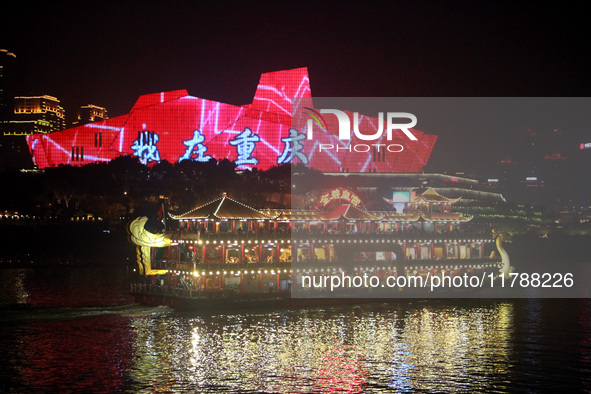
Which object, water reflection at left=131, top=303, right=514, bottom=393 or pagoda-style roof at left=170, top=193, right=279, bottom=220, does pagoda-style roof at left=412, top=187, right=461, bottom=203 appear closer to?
water reflection at left=131, top=303, right=514, bottom=393

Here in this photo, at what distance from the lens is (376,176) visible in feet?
236

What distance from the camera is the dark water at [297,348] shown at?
21.5 meters

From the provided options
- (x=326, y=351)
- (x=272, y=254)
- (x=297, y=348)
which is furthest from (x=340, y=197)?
(x=326, y=351)

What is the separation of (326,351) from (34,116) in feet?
424

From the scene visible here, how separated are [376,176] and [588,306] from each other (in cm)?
3539

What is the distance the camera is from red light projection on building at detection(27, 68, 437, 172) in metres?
65.1

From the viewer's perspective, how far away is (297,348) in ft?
84.0

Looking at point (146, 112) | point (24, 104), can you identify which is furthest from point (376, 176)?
point (24, 104)

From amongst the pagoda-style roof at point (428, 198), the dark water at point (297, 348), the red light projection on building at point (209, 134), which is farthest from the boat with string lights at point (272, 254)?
the red light projection on building at point (209, 134)

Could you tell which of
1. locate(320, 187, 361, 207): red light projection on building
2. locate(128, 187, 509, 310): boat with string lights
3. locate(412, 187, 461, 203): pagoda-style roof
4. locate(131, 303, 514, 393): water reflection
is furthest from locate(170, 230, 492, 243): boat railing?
locate(320, 187, 361, 207): red light projection on building

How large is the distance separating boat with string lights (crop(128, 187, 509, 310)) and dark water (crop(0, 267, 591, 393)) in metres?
1.12

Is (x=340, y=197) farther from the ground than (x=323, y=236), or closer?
farther from the ground

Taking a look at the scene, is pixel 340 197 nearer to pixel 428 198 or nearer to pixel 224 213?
pixel 428 198

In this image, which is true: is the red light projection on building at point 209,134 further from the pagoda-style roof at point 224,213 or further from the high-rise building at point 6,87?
the high-rise building at point 6,87
